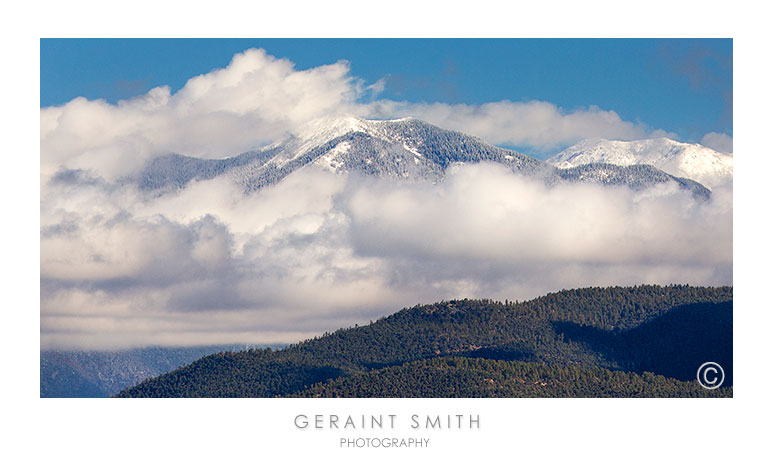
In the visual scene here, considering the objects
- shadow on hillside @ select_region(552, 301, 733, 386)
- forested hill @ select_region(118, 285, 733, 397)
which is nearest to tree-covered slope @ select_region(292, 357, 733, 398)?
forested hill @ select_region(118, 285, 733, 397)

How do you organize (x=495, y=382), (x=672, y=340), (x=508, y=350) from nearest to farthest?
(x=495, y=382) < (x=672, y=340) < (x=508, y=350)

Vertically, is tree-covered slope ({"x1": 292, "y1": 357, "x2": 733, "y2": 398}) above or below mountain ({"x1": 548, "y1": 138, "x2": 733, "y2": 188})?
below

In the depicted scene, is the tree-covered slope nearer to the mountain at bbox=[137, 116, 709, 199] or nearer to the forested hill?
the forested hill

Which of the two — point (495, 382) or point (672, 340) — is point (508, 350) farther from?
point (495, 382)

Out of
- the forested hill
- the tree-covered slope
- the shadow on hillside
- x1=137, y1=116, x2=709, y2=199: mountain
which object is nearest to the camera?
the tree-covered slope

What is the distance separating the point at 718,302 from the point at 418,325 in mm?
32180

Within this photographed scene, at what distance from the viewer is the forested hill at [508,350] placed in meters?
92.8

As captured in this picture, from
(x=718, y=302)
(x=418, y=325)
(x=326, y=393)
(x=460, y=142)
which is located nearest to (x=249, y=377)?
(x=326, y=393)

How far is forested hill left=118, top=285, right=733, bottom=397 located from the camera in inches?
3652

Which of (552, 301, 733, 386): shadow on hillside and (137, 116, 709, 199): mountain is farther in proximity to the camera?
(137, 116, 709, 199): mountain

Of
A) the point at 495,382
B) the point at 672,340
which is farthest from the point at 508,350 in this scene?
the point at 495,382

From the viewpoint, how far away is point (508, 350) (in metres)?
109

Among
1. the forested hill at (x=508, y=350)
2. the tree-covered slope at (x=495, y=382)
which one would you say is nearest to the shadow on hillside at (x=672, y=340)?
the forested hill at (x=508, y=350)
